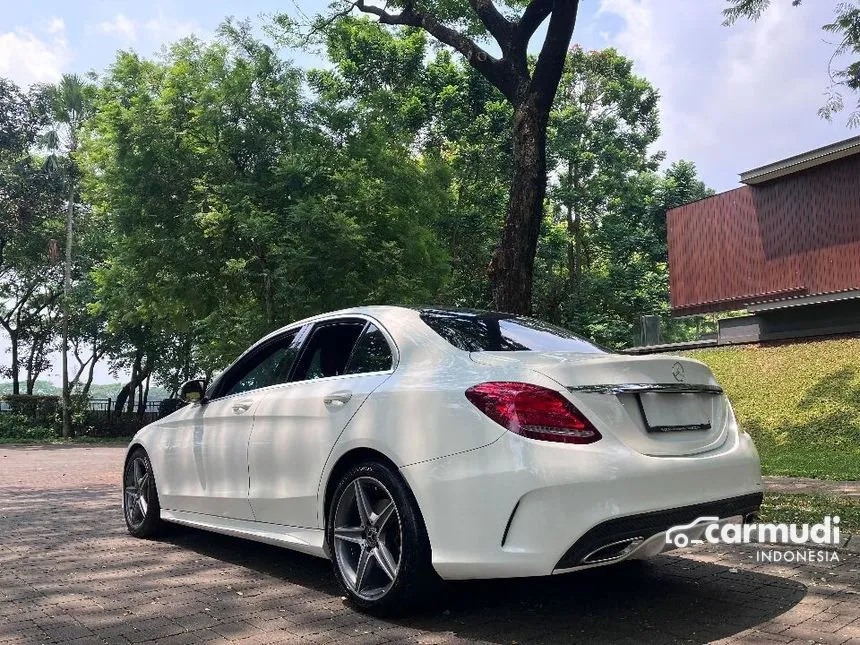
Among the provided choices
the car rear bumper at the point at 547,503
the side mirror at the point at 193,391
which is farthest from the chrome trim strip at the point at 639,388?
the side mirror at the point at 193,391

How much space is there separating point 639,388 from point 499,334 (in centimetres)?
99

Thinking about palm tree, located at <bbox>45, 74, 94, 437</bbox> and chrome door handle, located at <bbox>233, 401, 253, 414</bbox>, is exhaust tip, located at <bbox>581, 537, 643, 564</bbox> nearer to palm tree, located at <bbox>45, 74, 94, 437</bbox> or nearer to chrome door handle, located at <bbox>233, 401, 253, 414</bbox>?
chrome door handle, located at <bbox>233, 401, 253, 414</bbox>

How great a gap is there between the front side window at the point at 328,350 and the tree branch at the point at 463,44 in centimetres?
606

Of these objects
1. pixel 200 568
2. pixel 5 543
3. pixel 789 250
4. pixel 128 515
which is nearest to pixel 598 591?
pixel 200 568

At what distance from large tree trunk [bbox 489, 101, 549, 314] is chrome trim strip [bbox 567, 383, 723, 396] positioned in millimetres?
5285

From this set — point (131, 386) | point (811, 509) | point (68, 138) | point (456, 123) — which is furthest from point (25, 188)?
point (811, 509)

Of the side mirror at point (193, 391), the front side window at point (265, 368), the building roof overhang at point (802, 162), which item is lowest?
the side mirror at point (193, 391)

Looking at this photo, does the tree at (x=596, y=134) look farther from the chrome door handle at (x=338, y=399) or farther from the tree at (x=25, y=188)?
the chrome door handle at (x=338, y=399)

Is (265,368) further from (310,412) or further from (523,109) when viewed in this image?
(523,109)

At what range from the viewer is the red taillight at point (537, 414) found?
10.8ft

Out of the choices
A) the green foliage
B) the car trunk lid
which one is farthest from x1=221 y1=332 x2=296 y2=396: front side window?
the green foliage

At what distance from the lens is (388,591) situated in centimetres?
362

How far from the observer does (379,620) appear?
3.69 metres

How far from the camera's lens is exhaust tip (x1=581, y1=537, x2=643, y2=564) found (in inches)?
126
